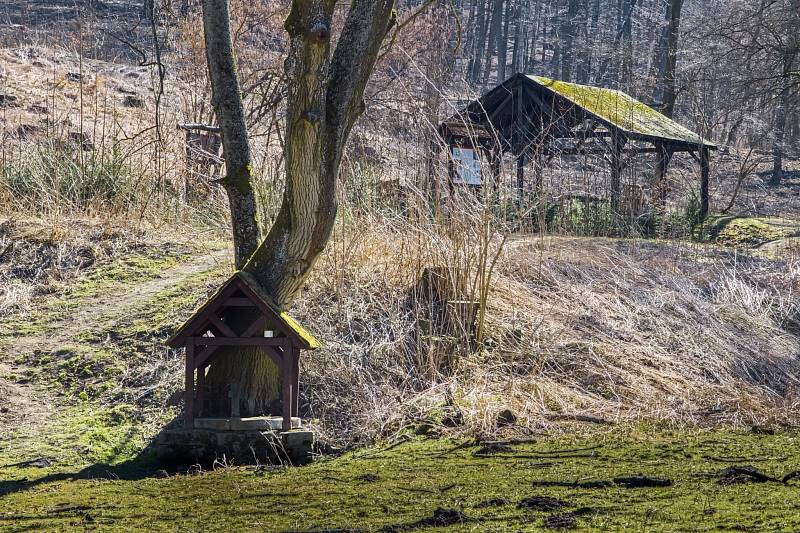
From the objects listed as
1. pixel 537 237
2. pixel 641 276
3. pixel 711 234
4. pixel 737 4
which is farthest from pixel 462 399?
pixel 737 4

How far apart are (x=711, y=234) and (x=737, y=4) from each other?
9810 mm

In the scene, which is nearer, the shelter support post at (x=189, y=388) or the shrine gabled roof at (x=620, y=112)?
the shelter support post at (x=189, y=388)

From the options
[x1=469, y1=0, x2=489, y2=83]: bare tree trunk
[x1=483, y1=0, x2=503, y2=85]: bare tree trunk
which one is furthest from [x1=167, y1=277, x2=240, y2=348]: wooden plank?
[x1=469, y1=0, x2=489, y2=83]: bare tree trunk

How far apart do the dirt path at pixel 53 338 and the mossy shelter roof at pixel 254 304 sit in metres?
1.59

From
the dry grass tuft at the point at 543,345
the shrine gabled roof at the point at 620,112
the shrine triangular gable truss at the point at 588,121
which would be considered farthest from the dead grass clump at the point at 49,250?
the shrine gabled roof at the point at 620,112

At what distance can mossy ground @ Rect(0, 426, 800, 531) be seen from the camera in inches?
159

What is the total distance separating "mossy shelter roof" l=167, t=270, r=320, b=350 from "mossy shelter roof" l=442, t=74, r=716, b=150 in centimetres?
916

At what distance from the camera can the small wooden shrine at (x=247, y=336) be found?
581 centimetres

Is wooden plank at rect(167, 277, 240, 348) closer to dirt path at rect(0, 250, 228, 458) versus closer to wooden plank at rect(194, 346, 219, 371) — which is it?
wooden plank at rect(194, 346, 219, 371)

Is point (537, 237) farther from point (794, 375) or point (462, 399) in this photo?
point (462, 399)

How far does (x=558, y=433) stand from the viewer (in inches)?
252

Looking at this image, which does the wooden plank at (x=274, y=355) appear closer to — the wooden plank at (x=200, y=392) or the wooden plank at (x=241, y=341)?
the wooden plank at (x=241, y=341)

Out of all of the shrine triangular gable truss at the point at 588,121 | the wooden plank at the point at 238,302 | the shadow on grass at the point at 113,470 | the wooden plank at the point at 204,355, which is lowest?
the shadow on grass at the point at 113,470

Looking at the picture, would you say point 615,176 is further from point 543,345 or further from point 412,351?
point 412,351
